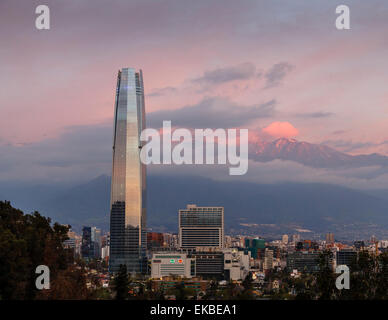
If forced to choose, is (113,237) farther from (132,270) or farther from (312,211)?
(312,211)

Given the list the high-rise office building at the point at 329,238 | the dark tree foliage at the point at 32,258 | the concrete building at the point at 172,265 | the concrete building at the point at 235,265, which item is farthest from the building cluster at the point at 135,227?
the dark tree foliage at the point at 32,258

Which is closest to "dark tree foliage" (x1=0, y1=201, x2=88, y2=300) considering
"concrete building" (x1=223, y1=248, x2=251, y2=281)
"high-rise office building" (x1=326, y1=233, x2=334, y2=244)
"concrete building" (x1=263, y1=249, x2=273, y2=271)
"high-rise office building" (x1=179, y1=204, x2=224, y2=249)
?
"concrete building" (x1=223, y1=248, x2=251, y2=281)

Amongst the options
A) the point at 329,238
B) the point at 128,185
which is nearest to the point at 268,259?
the point at 329,238

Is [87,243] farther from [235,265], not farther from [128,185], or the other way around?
[235,265]

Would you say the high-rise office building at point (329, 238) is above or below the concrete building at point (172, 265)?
above

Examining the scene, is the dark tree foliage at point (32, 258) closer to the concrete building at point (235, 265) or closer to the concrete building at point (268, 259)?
the concrete building at point (235, 265)
